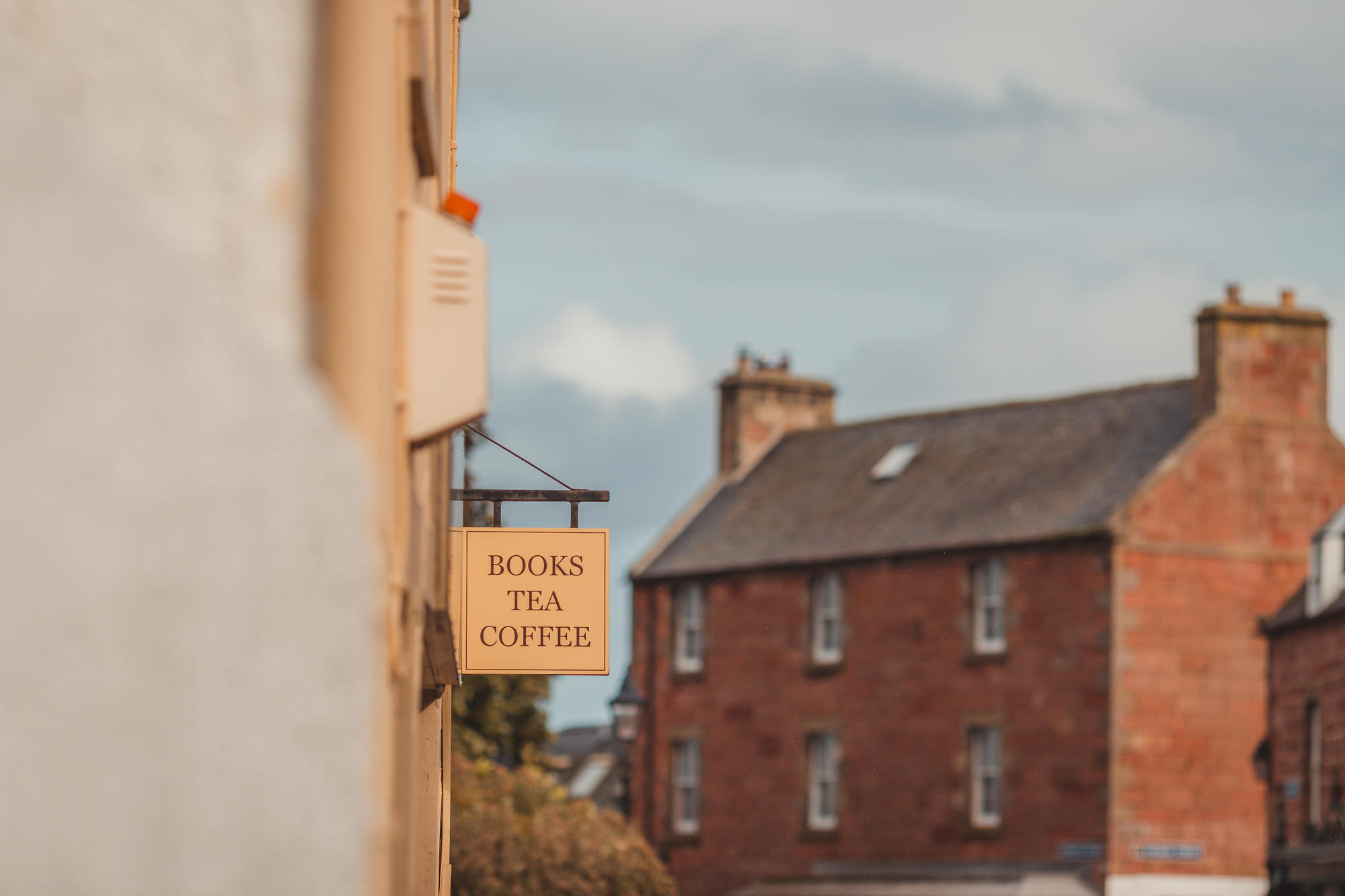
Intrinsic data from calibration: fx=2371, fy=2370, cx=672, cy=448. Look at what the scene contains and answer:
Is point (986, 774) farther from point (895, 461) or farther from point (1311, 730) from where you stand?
point (1311, 730)

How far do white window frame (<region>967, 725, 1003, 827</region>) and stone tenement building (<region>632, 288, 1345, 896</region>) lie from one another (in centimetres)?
5

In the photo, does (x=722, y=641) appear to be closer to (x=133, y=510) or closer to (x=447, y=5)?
(x=447, y=5)

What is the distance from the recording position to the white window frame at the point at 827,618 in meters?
45.6

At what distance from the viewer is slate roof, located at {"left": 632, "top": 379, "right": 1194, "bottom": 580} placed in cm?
4225

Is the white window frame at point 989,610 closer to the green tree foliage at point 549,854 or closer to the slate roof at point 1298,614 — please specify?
the slate roof at point 1298,614

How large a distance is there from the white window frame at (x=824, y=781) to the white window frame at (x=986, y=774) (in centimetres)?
338

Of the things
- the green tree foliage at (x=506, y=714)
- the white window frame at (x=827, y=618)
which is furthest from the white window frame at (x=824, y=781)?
the green tree foliage at (x=506, y=714)

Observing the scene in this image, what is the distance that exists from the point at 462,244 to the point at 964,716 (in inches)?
1412

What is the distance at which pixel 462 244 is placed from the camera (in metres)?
7.96

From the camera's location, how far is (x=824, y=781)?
45.8 meters

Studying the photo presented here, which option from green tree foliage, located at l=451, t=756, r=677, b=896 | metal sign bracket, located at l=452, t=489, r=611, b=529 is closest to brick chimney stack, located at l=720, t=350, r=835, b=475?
green tree foliage, located at l=451, t=756, r=677, b=896

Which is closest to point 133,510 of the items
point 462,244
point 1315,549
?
point 462,244

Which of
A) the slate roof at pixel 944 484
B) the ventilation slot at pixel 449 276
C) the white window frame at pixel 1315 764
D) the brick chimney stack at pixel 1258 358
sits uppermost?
the brick chimney stack at pixel 1258 358

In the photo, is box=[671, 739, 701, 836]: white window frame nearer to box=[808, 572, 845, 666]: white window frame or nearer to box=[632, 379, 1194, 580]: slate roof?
box=[632, 379, 1194, 580]: slate roof
